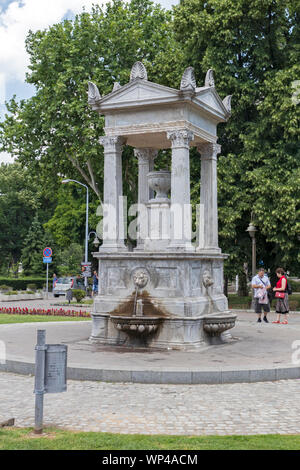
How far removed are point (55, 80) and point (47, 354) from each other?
95.8 ft

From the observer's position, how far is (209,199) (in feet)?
49.4

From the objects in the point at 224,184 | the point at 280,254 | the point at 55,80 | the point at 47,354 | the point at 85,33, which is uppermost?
the point at 85,33

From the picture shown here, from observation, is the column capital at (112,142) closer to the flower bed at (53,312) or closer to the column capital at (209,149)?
the column capital at (209,149)

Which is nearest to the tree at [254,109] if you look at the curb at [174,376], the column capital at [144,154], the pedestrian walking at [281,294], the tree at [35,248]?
the pedestrian walking at [281,294]

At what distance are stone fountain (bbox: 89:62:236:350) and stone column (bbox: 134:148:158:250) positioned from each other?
60 cm

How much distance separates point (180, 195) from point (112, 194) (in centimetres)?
181

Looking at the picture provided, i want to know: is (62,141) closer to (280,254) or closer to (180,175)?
(280,254)

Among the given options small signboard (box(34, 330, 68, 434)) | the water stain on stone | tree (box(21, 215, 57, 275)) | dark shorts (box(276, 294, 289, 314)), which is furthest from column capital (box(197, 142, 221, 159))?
tree (box(21, 215, 57, 275))

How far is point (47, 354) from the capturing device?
636cm

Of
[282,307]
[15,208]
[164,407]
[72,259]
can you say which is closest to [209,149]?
[282,307]

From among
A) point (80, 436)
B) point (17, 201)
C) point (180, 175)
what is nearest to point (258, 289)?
point (180, 175)

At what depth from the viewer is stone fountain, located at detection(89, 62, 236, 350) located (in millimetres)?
12492

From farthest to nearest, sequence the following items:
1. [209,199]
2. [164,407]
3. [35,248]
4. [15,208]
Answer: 1. [15,208]
2. [35,248]
3. [209,199]
4. [164,407]

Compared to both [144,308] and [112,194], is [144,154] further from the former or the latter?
[144,308]
